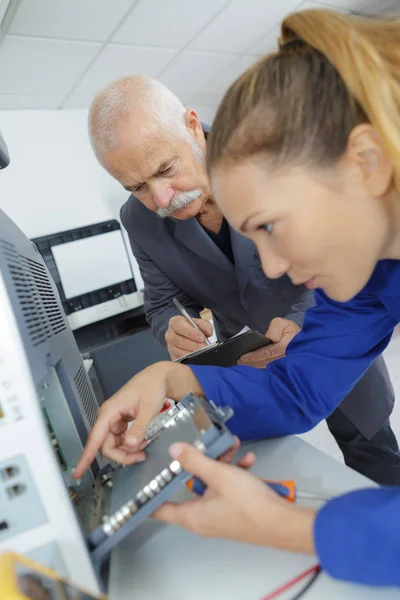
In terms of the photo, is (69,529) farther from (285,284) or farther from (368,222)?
(285,284)

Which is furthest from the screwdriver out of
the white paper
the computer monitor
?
the white paper

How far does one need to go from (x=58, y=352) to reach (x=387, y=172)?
A: 0.48 m

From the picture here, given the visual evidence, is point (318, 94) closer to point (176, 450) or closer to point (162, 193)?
point (176, 450)

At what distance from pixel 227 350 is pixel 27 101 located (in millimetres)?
2379

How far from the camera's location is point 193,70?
2.73 meters

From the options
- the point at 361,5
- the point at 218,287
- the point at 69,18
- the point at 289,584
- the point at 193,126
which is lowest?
the point at 289,584

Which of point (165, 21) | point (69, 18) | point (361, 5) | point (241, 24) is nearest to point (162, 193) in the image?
point (69, 18)

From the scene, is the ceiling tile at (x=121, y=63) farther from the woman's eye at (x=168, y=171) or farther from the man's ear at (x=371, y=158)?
the man's ear at (x=371, y=158)

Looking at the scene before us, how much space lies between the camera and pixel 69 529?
0.40 meters

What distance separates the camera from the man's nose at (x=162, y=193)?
1060 millimetres

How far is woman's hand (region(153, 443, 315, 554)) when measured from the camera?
15.0 inches

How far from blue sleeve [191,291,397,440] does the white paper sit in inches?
88.9

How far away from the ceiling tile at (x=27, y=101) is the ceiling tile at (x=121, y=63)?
0.59ft

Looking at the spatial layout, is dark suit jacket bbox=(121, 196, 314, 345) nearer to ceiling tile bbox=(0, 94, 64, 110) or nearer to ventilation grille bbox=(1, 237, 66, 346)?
ventilation grille bbox=(1, 237, 66, 346)
